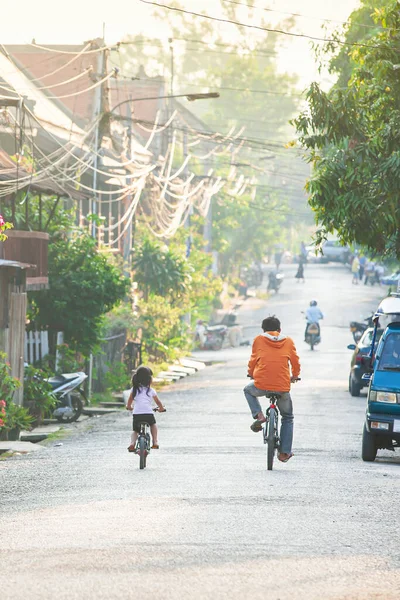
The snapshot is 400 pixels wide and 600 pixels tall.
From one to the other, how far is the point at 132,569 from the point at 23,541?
167 centimetres

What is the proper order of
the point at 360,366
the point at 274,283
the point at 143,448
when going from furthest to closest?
the point at 274,283
the point at 360,366
the point at 143,448

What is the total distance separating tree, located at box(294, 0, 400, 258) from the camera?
18.4 metres

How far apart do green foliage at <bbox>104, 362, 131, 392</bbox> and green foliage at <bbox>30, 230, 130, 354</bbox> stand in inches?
132

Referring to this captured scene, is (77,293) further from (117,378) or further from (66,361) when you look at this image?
(117,378)

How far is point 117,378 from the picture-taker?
31266mm

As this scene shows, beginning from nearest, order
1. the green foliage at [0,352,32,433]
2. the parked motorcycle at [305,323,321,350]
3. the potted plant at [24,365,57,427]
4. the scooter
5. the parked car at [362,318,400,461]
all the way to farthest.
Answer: the parked car at [362,318,400,461] < the green foliage at [0,352,32,433] < the potted plant at [24,365,57,427] < the scooter < the parked motorcycle at [305,323,321,350]

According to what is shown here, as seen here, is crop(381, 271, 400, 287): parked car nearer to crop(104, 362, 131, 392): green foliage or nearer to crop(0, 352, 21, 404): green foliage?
crop(104, 362, 131, 392): green foliage

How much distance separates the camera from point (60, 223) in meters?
27.2

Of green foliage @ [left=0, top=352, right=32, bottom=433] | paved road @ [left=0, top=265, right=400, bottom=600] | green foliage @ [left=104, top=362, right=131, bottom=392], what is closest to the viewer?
paved road @ [left=0, top=265, right=400, bottom=600]

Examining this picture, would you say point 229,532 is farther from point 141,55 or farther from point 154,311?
point 141,55

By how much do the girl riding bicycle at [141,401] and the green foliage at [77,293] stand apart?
1174 centimetres

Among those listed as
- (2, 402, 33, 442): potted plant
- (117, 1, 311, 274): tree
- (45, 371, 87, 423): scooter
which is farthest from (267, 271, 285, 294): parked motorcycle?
(2, 402, 33, 442): potted plant

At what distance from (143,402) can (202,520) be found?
472 centimetres

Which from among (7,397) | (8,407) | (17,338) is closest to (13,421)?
(8,407)
